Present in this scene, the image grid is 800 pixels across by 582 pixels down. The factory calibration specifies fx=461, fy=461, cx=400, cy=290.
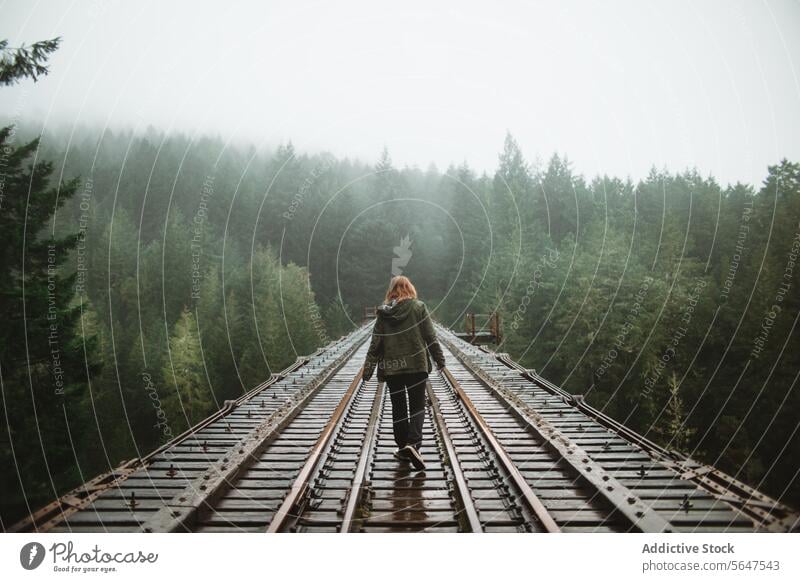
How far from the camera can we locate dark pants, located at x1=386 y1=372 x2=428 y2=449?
5082mm

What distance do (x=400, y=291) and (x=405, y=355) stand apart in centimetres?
74

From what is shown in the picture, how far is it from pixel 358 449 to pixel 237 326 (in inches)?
1481

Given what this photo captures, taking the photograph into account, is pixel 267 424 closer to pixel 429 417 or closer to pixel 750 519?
pixel 429 417

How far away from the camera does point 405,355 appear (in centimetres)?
493

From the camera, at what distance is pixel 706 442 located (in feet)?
91.1

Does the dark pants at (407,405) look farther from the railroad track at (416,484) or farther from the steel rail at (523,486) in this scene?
the steel rail at (523,486)

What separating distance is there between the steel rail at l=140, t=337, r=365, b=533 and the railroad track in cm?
1

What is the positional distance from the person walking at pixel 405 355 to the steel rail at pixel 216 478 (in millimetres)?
Answer: 1682
